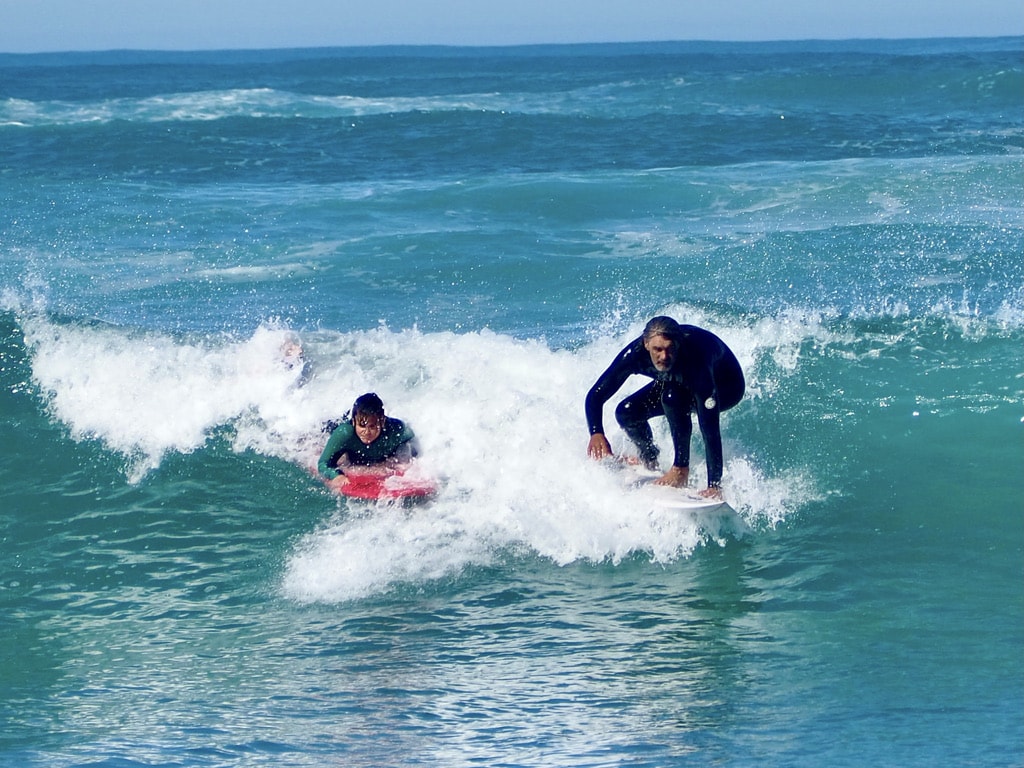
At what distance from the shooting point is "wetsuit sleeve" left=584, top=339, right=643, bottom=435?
6730mm

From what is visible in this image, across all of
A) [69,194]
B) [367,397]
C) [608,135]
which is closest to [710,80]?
[608,135]

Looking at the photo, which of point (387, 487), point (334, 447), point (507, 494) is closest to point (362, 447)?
point (334, 447)

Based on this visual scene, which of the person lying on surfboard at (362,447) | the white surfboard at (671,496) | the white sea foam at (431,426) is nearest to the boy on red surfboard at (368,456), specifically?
the person lying on surfboard at (362,447)

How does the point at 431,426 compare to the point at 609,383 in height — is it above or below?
below

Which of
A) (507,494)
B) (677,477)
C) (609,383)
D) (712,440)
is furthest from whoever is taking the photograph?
(507,494)

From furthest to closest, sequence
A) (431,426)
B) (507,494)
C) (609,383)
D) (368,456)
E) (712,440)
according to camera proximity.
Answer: (431,426) → (368,456) → (507,494) → (609,383) → (712,440)

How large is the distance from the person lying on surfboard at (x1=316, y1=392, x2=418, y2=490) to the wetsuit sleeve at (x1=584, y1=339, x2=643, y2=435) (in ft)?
4.48

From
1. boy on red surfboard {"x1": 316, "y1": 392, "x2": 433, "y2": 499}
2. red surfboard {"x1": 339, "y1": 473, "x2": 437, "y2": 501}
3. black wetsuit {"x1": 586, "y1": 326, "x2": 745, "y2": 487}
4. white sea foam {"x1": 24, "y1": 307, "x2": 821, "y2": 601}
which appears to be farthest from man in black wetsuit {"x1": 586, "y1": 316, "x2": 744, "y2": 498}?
boy on red surfboard {"x1": 316, "y1": 392, "x2": 433, "y2": 499}

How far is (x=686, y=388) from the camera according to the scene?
263 inches

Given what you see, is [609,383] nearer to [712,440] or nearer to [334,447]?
[712,440]

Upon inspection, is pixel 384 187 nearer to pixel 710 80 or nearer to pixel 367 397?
pixel 367 397

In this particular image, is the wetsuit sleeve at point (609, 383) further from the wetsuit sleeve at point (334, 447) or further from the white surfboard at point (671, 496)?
the wetsuit sleeve at point (334, 447)

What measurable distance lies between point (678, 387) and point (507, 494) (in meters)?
1.40

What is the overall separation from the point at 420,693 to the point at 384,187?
16484mm
